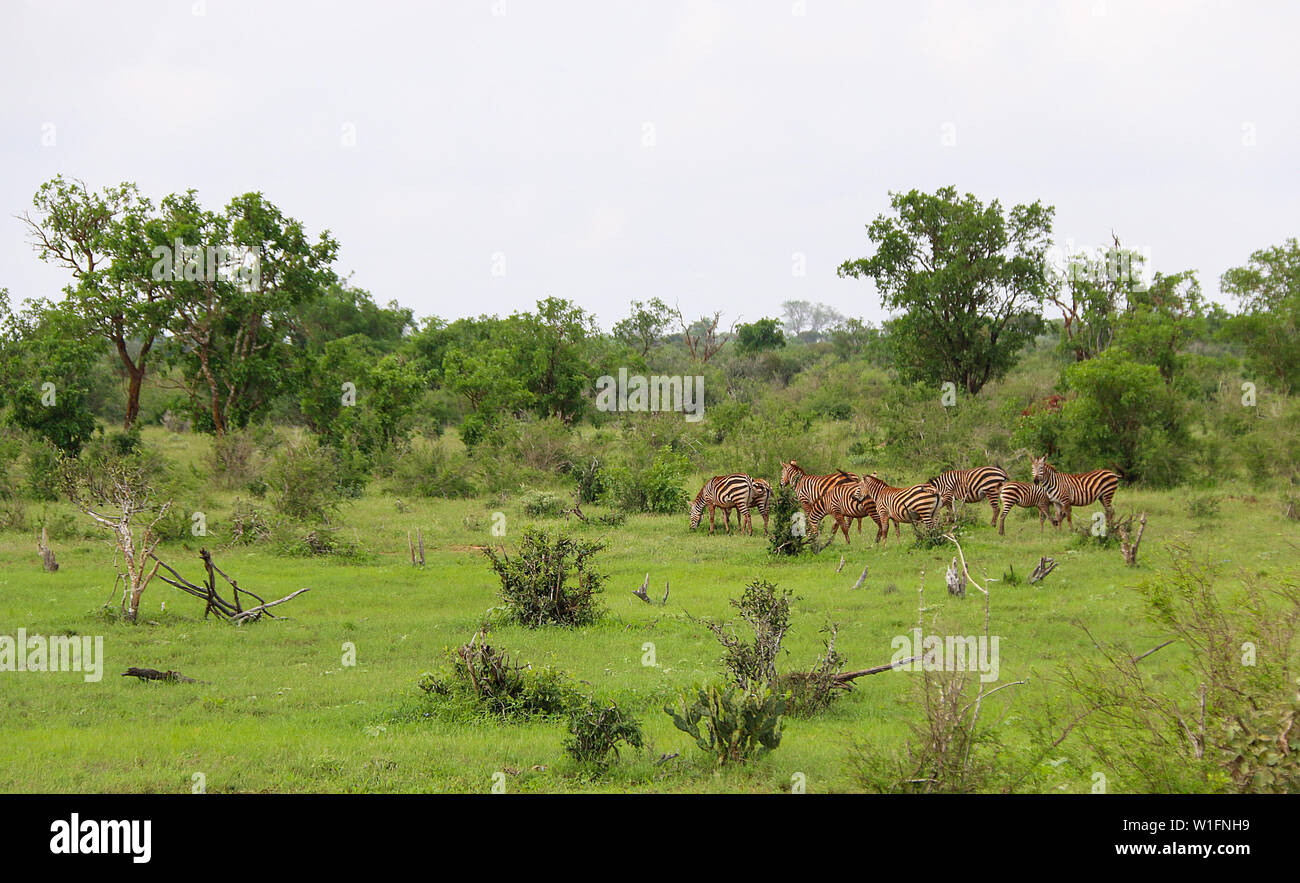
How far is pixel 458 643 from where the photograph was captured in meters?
12.4

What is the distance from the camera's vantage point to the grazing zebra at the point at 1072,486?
20.3 meters

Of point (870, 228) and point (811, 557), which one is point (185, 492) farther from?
point (870, 228)

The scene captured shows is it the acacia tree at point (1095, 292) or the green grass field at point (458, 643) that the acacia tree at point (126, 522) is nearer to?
the green grass field at point (458, 643)

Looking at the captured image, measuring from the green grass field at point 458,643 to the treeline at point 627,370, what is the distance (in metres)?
3.90

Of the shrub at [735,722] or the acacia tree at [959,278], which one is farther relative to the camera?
the acacia tree at [959,278]

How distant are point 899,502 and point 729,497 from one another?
3.65m

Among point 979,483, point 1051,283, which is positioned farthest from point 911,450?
point 1051,283

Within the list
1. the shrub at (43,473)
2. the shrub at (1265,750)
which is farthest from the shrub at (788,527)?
the shrub at (43,473)

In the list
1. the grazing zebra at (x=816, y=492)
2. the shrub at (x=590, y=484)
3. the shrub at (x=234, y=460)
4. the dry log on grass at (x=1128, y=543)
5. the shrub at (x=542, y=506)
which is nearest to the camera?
the dry log on grass at (x=1128, y=543)

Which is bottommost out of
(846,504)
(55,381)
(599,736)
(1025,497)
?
(599,736)

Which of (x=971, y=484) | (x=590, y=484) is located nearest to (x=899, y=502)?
(x=971, y=484)

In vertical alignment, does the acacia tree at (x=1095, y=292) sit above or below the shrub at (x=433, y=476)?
above

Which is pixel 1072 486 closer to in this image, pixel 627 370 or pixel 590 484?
pixel 590 484

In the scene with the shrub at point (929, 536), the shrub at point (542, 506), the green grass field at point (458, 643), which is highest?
the shrub at point (542, 506)
